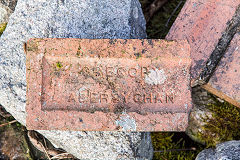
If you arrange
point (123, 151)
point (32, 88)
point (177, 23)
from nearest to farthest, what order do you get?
point (32, 88)
point (123, 151)
point (177, 23)

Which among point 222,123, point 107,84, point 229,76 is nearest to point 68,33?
point 107,84

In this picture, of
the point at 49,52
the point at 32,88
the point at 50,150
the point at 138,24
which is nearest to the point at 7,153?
the point at 50,150

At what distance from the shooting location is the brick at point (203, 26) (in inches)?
72.4

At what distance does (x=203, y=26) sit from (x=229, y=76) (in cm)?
47

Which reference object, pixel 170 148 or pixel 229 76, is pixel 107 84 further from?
pixel 170 148

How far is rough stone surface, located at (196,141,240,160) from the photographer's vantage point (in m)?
1.71

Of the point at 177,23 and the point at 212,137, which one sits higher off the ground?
the point at 177,23

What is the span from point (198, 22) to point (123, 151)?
4.13ft

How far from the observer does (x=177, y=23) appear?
195 cm

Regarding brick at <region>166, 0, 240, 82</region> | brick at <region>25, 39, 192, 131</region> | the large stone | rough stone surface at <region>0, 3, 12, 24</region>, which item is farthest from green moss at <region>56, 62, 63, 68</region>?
rough stone surface at <region>0, 3, 12, 24</region>

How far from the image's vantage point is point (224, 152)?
1.82 metres

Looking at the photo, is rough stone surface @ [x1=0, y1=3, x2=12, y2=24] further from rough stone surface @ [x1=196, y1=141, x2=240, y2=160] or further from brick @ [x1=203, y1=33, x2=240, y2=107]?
rough stone surface @ [x1=196, y1=141, x2=240, y2=160]

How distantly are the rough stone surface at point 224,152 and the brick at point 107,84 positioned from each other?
1.86ft

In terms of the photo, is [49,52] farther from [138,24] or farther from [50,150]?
[50,150]
